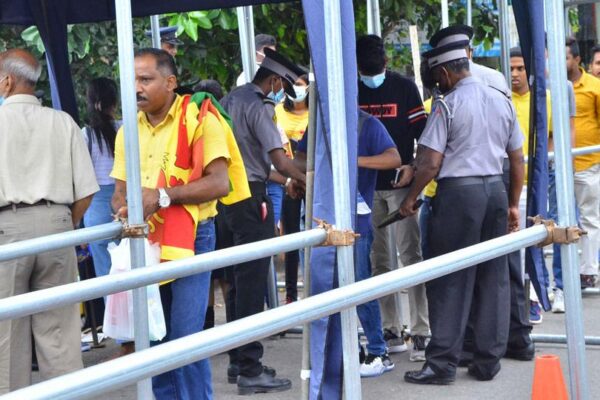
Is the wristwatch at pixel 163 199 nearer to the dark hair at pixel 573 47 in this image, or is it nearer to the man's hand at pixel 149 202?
the man's hand at pixel 149 202

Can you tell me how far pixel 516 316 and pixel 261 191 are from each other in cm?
170

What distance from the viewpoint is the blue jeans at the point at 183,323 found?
482 cm

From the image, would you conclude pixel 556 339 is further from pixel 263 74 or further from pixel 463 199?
pixel 263 74

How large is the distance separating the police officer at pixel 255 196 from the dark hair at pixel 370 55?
39 cm

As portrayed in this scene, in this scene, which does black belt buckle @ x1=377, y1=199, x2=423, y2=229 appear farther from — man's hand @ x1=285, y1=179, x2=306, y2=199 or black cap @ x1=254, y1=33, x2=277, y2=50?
black cap @ x1=254, y1=33, x2=277, y2=50

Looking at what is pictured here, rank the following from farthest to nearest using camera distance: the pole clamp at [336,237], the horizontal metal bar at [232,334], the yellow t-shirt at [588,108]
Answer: the yellow t-shirt at [588,108] → the pole clamp at [336,237] → the horizontal metal bar at [232,334]

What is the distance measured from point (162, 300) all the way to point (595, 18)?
14612mm

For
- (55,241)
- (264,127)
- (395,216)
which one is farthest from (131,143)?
(395,216)

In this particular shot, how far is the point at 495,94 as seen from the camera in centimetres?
621

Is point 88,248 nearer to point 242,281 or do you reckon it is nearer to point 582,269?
point 242,281

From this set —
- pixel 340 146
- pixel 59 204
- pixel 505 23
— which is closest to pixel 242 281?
pixel 59 204

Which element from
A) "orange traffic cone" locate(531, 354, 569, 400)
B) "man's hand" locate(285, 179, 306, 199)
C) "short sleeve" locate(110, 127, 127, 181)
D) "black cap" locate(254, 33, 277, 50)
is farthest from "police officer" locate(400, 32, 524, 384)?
"black cap" locate(254, 33, 277, 50)

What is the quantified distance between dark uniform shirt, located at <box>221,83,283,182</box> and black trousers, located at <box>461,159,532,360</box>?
155cm

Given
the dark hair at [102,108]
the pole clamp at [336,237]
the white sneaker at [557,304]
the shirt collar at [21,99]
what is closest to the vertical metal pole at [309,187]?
the pole clamp at [336,237]
